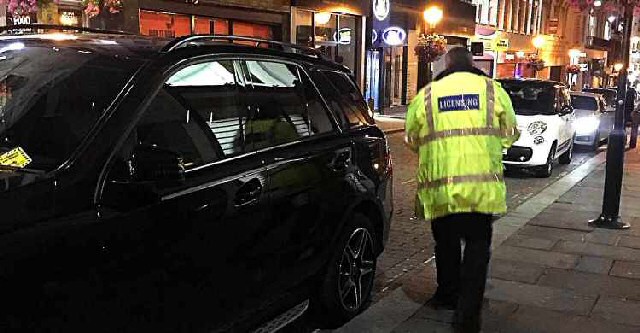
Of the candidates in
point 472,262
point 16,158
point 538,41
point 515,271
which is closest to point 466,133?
point 472,262

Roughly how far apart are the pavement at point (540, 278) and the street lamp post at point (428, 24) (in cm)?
2103

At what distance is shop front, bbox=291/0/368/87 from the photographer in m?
23.0

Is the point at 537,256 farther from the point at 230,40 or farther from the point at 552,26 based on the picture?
the point at 552,26

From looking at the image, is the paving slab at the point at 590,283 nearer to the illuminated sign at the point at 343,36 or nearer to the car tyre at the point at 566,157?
the car tyre at the point at 566,157

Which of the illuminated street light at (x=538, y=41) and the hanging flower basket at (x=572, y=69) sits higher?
the illuminated street light at (x=538, y=41)

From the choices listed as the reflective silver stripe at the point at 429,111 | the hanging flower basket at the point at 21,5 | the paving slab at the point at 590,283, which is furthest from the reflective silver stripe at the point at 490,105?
the hanging flower basket at the point at 21,5

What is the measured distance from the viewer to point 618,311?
5.17m

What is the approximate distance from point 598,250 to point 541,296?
181 centimetres

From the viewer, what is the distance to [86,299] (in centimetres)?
274

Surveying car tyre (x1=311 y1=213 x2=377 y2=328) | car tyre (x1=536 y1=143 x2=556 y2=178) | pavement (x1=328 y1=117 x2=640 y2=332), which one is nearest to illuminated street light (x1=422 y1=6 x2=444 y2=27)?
car tyre (x1=536 y1=143 x2=556 y2=178)

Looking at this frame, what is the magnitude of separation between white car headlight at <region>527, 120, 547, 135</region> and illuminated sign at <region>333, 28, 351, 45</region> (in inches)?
546

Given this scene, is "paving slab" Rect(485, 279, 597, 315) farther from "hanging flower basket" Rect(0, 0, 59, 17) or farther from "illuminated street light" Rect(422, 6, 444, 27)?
"illuminated street light" Rect(422, 6, 444, 27)

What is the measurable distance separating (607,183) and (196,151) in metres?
5.95

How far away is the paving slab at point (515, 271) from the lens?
594 cm
